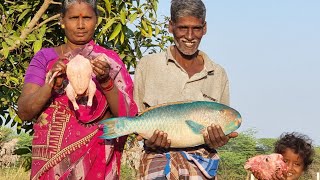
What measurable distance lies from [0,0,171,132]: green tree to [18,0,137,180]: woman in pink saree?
5.78 feet

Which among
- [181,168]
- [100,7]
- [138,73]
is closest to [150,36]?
[100,7]

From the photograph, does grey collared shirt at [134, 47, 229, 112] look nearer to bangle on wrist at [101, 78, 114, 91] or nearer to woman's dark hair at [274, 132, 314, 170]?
bangle on wrist at [101, 78, 114, 91]

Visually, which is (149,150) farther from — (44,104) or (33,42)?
(33,42)

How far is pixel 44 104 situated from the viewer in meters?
3.75

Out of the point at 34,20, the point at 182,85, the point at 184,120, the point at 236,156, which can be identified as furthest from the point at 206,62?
the point at 236,156

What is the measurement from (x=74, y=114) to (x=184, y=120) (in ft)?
1.97

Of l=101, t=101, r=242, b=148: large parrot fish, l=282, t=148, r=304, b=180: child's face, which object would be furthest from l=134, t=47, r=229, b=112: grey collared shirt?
l=282, t=148, r=304, b=180: child's face

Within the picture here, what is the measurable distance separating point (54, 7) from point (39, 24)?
390 millimetres

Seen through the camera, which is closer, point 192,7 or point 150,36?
point 192,7

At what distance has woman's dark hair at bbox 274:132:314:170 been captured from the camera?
507cm

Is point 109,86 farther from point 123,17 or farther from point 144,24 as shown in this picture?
point 144,24

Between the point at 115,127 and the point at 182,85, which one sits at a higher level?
the point at 182,85

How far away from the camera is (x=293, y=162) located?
5.02m

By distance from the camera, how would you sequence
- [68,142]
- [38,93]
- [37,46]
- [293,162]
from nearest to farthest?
[38,93] < [68,142] < [293,162] < [37,46]
